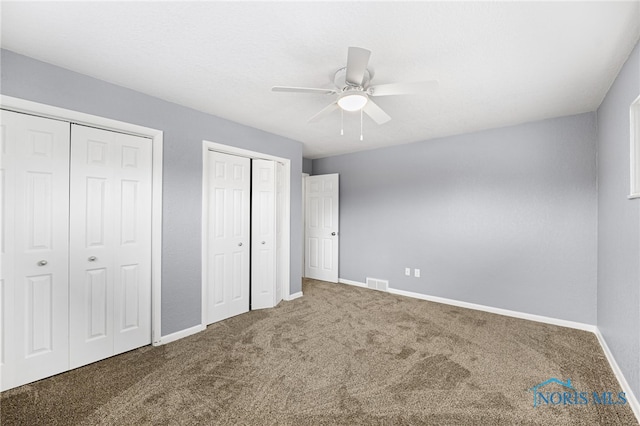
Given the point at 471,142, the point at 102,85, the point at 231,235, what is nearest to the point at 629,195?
the point at 471,142

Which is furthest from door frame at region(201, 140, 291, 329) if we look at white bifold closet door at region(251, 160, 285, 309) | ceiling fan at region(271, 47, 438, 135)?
ceiling fan at region(271, 47, 438, 135)

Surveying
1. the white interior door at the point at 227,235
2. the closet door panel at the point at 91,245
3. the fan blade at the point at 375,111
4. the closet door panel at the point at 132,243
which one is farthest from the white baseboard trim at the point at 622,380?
the closet door panel at the point at 91,245

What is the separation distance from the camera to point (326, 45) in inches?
73.9

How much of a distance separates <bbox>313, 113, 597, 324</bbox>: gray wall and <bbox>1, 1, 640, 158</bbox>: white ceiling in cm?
79

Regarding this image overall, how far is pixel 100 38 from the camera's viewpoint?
1838mm

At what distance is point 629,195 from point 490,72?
1325 mm

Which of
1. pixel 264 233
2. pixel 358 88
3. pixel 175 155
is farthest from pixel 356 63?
pixel 264 233

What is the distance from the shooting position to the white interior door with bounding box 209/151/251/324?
3297 millimetres

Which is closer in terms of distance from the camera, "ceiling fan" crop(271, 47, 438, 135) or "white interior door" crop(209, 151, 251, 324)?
"ceiling fan" crop(271, 47, 438, 135)

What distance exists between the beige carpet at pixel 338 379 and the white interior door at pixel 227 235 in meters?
0.30

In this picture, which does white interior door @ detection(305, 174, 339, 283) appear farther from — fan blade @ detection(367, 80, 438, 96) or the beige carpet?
fan blade @ detection(367, 80, 438, 96)

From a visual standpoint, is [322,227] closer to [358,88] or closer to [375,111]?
[375,111]

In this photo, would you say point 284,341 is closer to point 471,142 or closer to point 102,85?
point 102,85

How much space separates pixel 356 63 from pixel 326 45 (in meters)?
0.31
